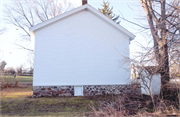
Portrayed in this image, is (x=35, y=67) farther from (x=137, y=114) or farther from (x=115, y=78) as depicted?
(x=137, y=114)

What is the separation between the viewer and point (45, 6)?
23.8 metres

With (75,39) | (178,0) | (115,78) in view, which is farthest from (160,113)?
(75,39)

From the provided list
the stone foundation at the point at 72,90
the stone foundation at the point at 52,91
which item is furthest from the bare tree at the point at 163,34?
the stone foundation at the point at 52,91

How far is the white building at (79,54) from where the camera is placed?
36.2 ft

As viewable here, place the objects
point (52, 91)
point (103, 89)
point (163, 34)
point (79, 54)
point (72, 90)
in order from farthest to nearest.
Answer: point (103, 89), point (79, 54), point (72, 90), point (52, 91), point (163, 34)

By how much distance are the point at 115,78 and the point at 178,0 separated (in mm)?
6709

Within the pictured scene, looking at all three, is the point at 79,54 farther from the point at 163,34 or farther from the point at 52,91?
the point at 163,34

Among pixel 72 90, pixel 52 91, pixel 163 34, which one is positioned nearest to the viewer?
pixel 163 34

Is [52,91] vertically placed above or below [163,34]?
below

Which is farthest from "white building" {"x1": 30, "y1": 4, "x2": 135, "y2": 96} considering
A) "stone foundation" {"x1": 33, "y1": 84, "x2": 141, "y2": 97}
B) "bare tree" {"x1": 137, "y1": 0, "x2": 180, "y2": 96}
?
"bare tree" {"x1": 137, "y1": 0, "x2": 180, "y2": 96}

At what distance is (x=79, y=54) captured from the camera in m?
11.5

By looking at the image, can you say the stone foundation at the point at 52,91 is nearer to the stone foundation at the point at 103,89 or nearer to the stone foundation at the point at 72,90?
the stone foundation at the point at 72,90

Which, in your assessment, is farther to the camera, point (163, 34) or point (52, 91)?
point (52, 91)

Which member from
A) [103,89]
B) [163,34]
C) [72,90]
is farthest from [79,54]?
[163,34]
